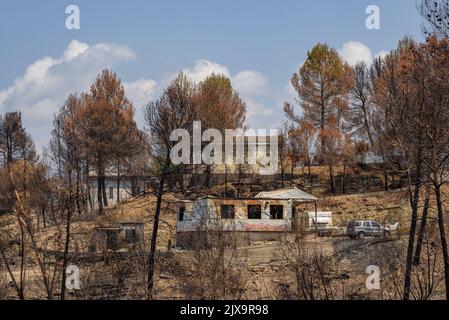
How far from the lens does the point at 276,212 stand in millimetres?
36844

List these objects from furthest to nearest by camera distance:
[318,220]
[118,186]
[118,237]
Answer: [118,186] < [318,220] < [118,237]

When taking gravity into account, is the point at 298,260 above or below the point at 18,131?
below

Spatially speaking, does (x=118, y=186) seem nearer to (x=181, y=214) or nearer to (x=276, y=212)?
(x=181, y=214)

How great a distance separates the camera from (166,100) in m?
26.7

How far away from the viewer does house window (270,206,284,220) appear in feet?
120

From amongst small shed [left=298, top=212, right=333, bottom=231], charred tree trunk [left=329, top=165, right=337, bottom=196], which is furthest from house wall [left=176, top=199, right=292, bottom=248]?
charred tree trunk [left=329, top=165, right=337, bottom=196]

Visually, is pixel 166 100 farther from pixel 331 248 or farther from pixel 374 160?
pixel 374 160

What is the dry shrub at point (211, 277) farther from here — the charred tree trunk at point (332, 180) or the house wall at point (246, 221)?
the charred tree trunk at point (332, 180)

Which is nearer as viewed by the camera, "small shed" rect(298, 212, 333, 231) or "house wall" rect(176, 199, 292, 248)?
"house wall" rect(176, 199, 292, 248)

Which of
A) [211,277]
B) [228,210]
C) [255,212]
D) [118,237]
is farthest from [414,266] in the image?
[255,212]

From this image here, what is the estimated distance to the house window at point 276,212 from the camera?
1444 inches

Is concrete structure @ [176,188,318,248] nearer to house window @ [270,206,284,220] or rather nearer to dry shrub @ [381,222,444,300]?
house window @ [270,206,284,220]
